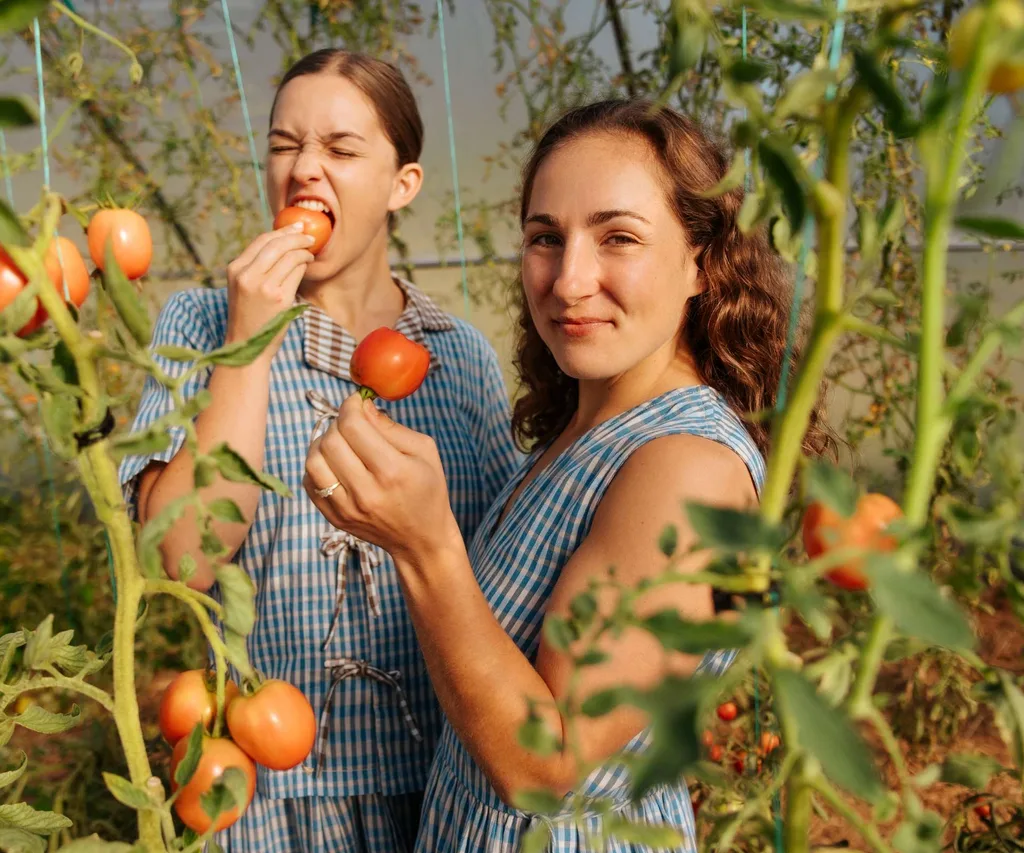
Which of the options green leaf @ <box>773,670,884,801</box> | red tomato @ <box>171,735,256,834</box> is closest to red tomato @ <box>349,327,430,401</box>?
red tomato @ <box>171,735,256,834</box>

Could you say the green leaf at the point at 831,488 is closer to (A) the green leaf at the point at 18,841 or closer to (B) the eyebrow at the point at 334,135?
(A) the green leaf at the point at 18,841

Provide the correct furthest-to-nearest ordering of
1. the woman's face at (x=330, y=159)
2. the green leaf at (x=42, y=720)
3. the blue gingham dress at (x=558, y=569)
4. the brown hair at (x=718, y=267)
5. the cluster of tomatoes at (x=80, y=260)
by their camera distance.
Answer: the woman's face at (x=330, y=159) → the brown hair at (x=718, y=267) → the blue gingham dress at (x=558, y=569) → the green leaf at (x=42, y=720) → the cluster of tomatoes at (x=80, y=260)

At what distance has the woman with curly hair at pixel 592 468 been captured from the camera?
32.9 inches

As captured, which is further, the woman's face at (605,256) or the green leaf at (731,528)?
the woman's face at (605,256)

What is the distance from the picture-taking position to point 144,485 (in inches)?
45.9

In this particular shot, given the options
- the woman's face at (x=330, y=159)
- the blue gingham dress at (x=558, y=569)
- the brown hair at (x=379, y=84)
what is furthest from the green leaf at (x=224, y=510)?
the brown hair at (x=379, y=84)

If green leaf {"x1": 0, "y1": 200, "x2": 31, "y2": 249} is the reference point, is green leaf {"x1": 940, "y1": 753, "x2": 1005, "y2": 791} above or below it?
below

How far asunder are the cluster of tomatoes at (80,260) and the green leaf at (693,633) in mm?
276

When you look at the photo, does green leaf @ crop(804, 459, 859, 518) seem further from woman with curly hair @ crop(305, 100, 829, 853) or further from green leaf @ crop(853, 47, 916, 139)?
woman with curly hair @ crop(305, 100, 829, 853)

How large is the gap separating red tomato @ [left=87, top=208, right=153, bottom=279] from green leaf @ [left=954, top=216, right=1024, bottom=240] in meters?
0.53

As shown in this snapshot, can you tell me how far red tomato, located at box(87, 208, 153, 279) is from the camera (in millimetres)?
672

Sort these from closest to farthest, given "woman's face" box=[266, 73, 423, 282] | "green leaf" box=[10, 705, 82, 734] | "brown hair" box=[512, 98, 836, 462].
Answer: "green leaf" box=[10, 705, 82, 734]
"brown hair" box=[512, 98, 836, 462]
"woman's face" box=[266, 73, 423, 282]

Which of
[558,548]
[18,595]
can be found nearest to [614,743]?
[558,548]

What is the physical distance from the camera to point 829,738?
0.94ft
